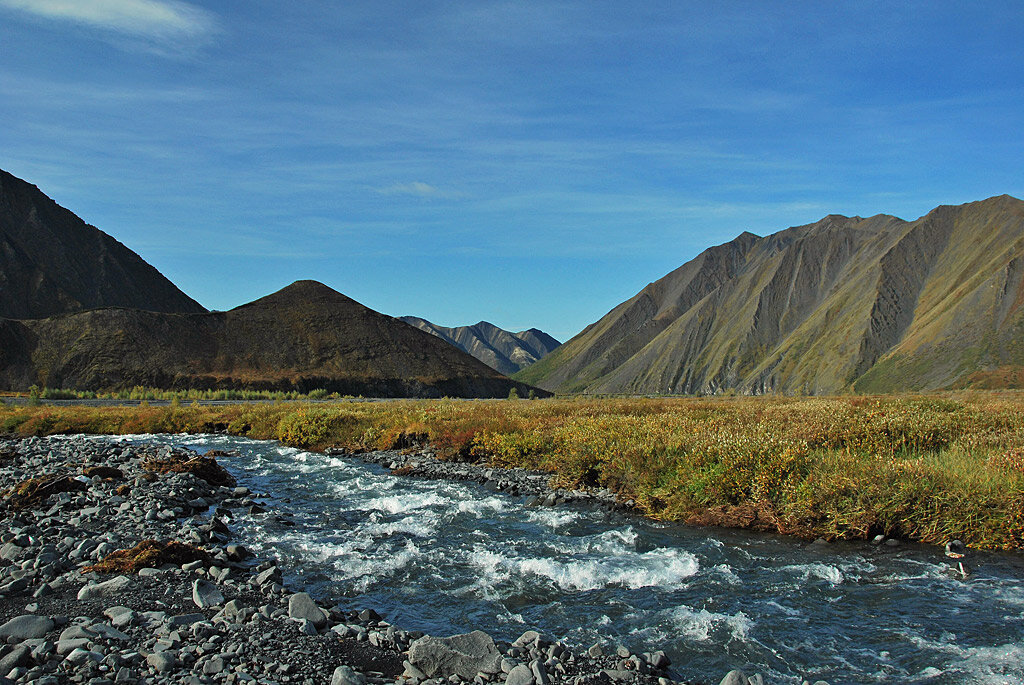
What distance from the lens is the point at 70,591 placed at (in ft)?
33.3

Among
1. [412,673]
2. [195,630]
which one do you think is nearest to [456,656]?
[412,673]

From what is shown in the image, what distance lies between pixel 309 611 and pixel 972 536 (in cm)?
1268

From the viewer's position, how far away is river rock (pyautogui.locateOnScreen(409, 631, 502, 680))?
761cm

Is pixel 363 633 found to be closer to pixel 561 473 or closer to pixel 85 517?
pixel 85 517

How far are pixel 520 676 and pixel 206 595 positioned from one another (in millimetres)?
5468

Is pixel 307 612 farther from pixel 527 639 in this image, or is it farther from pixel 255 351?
pixel 255 351

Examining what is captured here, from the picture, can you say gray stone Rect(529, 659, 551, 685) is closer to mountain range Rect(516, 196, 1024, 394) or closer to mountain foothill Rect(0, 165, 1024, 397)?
mountain foothill Rect(0, 165, 1024, 397)

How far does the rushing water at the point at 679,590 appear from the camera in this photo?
335 inches

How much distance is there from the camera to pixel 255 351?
13138 centimetres

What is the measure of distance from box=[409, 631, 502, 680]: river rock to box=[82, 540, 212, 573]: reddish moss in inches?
239

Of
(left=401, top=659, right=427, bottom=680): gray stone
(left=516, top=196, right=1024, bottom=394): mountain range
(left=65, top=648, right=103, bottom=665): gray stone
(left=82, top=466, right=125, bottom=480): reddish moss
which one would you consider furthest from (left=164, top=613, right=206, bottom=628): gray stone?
(left=516, top=196, right=1024, bottom=394): mountain range

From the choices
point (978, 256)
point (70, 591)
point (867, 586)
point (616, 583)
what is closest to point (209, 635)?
point (70, 591)

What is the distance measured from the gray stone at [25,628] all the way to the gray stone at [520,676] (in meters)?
6.20

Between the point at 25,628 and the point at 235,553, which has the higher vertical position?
the point at 25,628
